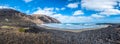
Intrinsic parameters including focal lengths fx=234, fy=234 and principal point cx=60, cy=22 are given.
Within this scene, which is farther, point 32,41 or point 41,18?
point 41,18

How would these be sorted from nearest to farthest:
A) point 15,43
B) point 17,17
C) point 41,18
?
point 15,43 → point 17,17 → point 41,18

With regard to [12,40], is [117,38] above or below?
below

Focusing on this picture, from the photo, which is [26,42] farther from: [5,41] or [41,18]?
[41,18]

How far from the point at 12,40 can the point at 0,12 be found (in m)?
156

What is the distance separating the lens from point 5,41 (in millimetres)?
13703

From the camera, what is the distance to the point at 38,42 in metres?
13.9

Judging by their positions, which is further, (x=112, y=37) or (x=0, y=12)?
(x=0, y=12)

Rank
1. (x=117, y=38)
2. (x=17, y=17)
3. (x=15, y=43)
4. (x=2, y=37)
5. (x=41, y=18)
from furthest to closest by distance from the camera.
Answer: (x=41, y=18)
(x=17, y=17)
(x=117, y=38)
(x=2, y=37)
(x=15, y=43)

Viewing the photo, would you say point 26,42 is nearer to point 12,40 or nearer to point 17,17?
point 12,40

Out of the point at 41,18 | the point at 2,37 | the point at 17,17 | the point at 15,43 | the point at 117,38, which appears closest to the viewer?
the point at 15,43

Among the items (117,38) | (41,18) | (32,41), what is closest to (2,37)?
(32,41)

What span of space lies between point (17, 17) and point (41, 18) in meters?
38.7

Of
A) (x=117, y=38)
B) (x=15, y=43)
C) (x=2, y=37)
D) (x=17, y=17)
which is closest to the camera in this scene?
(x=15, y=43)

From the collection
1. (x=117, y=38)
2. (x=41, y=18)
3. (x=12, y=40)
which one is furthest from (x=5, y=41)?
(x=41, y=18)
